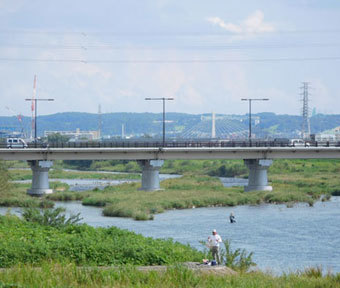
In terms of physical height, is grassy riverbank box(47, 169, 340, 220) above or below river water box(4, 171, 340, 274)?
above

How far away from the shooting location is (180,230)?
6119cm

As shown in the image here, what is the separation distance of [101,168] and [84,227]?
126953 mm

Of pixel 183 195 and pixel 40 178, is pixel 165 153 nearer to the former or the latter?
pixel 183 195

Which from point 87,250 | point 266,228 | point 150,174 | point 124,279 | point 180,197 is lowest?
point 266,228

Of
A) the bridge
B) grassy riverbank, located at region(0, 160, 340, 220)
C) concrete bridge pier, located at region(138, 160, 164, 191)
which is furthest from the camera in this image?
concrete bridge pier, located at region(138, 160, 164, 191)

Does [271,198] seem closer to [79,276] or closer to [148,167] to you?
[148,167]

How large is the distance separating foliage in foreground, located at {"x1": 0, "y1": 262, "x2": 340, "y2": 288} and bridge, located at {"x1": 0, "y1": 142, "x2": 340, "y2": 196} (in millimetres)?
59010

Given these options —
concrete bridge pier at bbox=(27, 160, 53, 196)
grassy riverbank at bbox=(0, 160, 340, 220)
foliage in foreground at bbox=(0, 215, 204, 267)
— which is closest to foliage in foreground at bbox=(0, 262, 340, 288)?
foliage in foreground at bbox=(0, 215, 204, 267)

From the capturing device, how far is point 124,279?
94.9ft

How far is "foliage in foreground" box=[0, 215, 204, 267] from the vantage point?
33.8 meters

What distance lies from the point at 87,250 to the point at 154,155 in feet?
191

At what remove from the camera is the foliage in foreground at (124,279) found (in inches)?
1104

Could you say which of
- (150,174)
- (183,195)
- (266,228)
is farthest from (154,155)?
(266,228)

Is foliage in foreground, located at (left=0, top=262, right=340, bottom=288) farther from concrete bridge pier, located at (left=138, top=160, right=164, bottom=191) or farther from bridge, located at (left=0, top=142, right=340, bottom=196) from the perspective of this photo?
concrete bridge pier, located at (left=138, top=160, right=164, bottom=191)
